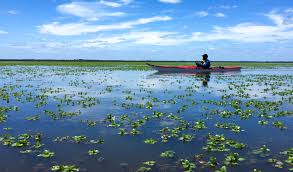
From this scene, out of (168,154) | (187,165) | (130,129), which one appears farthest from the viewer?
(130,129)

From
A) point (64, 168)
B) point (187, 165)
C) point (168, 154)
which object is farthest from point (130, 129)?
point (64, 168)

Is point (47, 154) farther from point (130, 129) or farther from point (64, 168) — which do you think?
point (130, 129)

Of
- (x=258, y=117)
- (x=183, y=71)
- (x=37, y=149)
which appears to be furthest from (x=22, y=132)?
(x=183, y=71)

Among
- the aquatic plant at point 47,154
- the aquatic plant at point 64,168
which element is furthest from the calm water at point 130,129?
the aquatic plant at point 64,168

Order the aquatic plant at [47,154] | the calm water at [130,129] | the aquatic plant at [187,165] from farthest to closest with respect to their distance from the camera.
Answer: the aquatic plant at [47,154] → the calm water at [130,129] → the aquatic plant at [187,165]

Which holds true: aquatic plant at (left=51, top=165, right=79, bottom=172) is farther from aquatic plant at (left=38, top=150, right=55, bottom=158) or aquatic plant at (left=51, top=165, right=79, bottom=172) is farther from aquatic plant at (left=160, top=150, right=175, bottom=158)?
aquatic plant at (left=160, top=150, right=175, bottom=158)

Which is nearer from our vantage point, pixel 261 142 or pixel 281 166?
pixel 281 166

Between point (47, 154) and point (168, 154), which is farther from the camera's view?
point (168, 154)

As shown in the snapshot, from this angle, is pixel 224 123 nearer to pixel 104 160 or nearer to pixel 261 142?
pixel 261 142

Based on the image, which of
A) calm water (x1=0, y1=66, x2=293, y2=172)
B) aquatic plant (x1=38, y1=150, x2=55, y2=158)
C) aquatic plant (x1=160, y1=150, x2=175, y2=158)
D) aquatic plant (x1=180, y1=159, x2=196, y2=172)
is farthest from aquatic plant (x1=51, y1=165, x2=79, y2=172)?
aquatic plant (x1=180, y1=159, x2=196, y2=172)

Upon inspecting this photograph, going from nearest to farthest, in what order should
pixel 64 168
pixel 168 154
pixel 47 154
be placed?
pixel 64 168, pixel 47 154, pixel 168 154

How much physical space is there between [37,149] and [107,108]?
9.29m

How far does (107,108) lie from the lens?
2083 cm

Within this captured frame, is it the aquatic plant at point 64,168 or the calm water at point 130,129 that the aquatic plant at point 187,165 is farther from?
the aquatic plant at point 64,168
